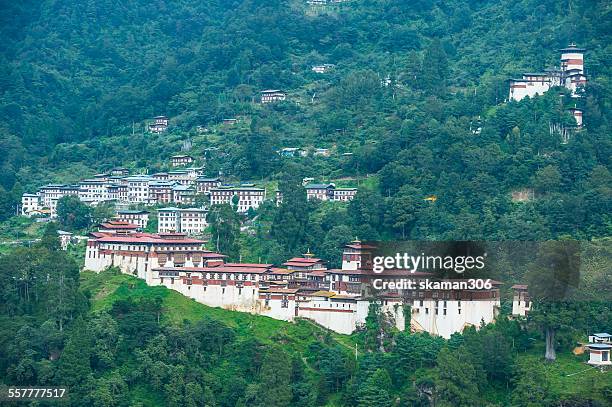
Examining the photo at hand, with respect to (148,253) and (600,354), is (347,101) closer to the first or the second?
(148,253)

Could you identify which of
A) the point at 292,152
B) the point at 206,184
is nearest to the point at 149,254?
the point at 206,184

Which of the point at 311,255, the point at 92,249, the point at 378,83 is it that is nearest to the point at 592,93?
the point at 378,83

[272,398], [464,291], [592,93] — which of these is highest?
[592,93]

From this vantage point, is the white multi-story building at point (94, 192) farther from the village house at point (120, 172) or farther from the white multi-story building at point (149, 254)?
the white multi-story building at point (149, 254)

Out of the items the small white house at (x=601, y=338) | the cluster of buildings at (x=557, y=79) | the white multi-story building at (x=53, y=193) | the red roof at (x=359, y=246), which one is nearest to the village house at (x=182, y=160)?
the white multi-story building at (x=53, y=193)

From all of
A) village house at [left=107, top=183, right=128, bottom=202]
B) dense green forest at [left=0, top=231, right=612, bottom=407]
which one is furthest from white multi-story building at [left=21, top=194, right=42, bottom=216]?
dense green forest at [left=0, top=231, right=612, bottom=407]

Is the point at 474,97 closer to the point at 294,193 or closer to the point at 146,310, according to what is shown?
the point at 294,193
